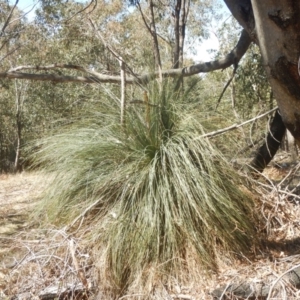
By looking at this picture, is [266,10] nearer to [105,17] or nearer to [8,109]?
[105,17]

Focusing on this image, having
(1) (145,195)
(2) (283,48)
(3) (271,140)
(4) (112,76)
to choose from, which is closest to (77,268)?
(1) (145,195)

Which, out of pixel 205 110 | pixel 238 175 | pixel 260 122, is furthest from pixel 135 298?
pixel 260 122

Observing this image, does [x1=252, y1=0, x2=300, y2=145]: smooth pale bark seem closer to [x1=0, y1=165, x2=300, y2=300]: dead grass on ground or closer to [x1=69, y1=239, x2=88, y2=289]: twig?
[x1=0, y1=165, x2=300, y2=300]: dead grass on ground

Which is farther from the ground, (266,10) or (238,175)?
(266,10)

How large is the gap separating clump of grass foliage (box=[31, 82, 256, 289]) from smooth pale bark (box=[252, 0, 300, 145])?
1320 millimetres

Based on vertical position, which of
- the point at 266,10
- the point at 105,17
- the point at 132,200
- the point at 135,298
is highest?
the point at 105,17

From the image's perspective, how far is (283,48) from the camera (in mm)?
2242

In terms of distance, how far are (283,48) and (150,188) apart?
1.67 m

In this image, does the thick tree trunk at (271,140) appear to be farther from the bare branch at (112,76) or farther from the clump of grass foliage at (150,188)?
the clump of grass foliage at (150,188)

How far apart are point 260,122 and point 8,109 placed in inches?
701

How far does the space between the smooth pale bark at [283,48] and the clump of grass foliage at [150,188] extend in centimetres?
132

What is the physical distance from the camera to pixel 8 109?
21.8 m

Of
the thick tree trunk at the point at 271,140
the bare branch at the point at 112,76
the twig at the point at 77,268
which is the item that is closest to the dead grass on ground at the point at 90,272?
the twig at the point at 77,268

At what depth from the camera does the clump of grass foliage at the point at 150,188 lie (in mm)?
3555
